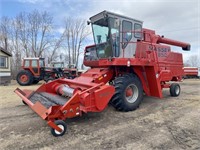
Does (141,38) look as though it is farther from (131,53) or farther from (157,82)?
(157,82)

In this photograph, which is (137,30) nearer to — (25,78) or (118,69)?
(118,69)

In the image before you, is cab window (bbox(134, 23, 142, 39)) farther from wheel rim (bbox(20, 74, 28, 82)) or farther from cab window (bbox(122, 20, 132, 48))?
wheel rim (bbox(20, 74, 28, 82))

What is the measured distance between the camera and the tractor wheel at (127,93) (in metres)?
5.62

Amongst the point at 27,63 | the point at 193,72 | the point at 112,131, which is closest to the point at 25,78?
the point at 27,63

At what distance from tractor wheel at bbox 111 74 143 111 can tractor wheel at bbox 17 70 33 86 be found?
11.5m

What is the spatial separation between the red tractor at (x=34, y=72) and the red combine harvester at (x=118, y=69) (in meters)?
8.96

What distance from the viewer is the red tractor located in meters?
15.9

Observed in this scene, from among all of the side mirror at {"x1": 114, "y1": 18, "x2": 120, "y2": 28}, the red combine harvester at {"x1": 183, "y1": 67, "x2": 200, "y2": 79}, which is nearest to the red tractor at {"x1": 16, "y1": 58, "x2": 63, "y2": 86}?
the side mirror at {"x1": 114, "y1": 18, "x2": 120, "y2": 28}

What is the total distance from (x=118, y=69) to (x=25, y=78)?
11.2 meters

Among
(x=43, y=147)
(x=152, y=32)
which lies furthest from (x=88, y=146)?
(x=152, y=32)

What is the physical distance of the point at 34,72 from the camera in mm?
16172

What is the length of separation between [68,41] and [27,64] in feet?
77.4

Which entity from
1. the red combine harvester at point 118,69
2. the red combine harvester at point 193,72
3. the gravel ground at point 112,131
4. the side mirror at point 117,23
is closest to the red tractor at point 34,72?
the red combine harvester at point 118,69

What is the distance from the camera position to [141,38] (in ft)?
24.8
